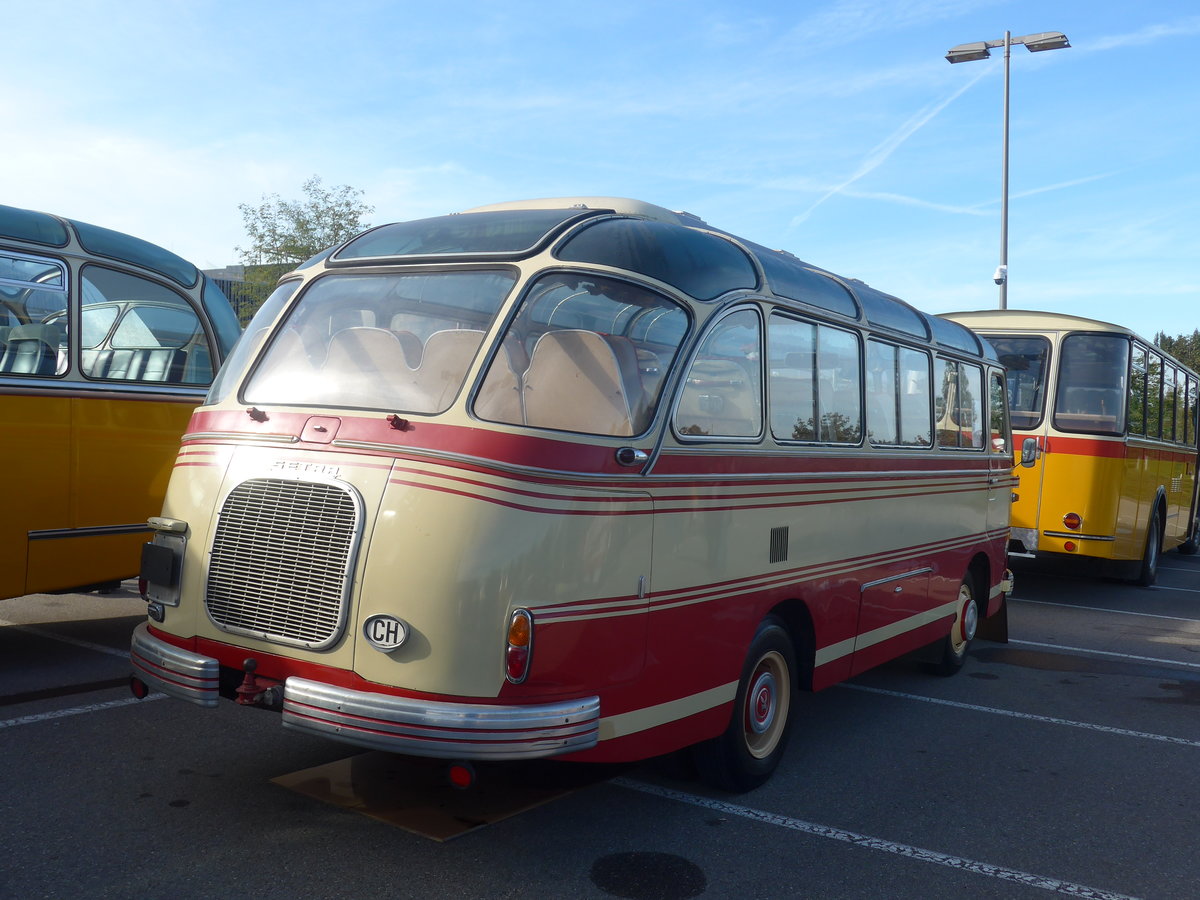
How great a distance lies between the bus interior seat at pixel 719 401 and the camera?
487 centimetres

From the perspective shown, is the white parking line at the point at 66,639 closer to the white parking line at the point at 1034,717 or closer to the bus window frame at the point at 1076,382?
the white parking line at the point at 1034,717

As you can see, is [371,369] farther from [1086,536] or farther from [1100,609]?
[1100,609]

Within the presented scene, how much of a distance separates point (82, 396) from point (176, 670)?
3356 millimetres

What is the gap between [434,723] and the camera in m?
3.93

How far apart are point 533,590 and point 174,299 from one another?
5.28 m

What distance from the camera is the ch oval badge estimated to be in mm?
4055

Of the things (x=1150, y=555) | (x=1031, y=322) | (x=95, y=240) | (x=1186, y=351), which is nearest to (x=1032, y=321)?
(x=1031, y=322)

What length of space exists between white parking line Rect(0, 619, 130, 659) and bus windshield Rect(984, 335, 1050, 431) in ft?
31.5

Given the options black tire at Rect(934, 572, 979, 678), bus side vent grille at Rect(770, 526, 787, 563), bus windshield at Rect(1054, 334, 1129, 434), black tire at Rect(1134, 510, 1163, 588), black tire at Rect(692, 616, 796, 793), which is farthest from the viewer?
black tire at Rect(1134, 510, 1163, 588)

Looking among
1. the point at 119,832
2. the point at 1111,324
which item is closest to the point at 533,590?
the point at 119,832

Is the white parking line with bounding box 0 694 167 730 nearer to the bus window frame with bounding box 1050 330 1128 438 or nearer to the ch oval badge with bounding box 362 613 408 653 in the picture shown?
the ch oval badge with bounding box 362 613 408 653

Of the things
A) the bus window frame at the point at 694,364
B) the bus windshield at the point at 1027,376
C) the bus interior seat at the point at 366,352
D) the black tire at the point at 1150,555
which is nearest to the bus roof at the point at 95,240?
the bus interior seat at the point at 366,352

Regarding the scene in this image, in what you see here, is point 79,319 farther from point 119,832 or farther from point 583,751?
point 583,751

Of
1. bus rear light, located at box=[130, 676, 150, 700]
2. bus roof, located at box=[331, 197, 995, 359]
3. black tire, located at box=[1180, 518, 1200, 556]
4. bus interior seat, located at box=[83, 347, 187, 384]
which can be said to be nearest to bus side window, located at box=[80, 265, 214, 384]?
bus interior seat, located at box=[83, 347, 187, 384]
